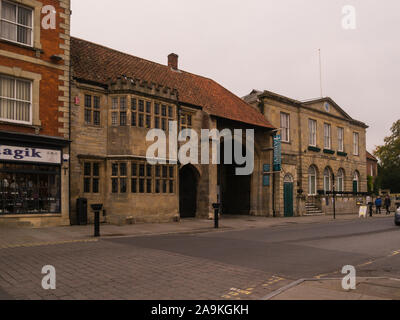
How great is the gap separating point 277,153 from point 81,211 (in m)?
14.9

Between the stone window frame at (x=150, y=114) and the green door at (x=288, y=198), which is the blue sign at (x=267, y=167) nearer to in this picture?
the green door at (x=288, y=198)

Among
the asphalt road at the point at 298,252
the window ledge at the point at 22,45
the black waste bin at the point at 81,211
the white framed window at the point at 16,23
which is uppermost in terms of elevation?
the white framed window at the point at 16,23

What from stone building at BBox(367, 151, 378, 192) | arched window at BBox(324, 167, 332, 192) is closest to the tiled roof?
arched window at BBox(324, 167, 332, 192)

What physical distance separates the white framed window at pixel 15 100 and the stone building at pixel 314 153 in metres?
17.4

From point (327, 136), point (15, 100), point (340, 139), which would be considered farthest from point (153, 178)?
point (340, 139)

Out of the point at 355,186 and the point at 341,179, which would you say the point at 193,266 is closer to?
the point at 341,179

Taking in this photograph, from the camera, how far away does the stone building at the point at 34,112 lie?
14.7 metres

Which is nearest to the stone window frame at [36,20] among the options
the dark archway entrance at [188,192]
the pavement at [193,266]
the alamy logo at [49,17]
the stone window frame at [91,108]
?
the alamy logo at [49,17]

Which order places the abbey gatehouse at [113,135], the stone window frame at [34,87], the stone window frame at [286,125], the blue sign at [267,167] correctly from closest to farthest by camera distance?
1. the stone window frame at [34,87]
2. the abbey gatehouse at [113,135]
3. the blue sign at [267,167]
4. the stone window frame at [286,125]

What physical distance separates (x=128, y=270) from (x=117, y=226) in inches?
387

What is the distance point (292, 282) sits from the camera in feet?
21.1
